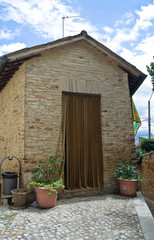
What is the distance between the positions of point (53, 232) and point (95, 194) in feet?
9.61

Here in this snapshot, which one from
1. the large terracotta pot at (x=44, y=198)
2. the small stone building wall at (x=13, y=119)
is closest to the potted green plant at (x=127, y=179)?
the large terracotta pot at (x=44, y=198)

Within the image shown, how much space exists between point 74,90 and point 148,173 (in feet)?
20.1

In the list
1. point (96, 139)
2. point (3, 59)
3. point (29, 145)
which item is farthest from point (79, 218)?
point (3, 59)

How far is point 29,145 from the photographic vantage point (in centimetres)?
562

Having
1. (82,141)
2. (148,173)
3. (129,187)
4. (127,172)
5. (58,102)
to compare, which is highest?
(58,102)

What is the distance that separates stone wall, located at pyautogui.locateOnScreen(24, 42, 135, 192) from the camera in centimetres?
580

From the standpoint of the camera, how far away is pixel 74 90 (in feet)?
21.1

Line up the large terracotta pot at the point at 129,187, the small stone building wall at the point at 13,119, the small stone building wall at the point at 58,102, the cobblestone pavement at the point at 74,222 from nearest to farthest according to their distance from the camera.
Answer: the cobblestone pavement at the point at 74,222, the small stone building wall at the point at 58,102, the small stone building wall at the point at 13,119, the large terracotta pot at the point at 129,187

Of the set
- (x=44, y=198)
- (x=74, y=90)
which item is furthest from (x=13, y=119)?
(x=44, y=198)

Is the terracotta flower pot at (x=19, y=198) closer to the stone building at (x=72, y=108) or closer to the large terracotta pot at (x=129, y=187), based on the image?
the stone building at (x=72, y=108)

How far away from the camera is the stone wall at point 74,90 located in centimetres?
580

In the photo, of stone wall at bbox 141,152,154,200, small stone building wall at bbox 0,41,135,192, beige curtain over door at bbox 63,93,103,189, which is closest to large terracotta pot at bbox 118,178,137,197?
small stone building wall at bbox 0,41,135,192

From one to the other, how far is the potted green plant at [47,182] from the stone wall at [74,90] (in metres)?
0.24

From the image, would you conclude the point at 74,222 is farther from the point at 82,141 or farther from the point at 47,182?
the point at 82,141
